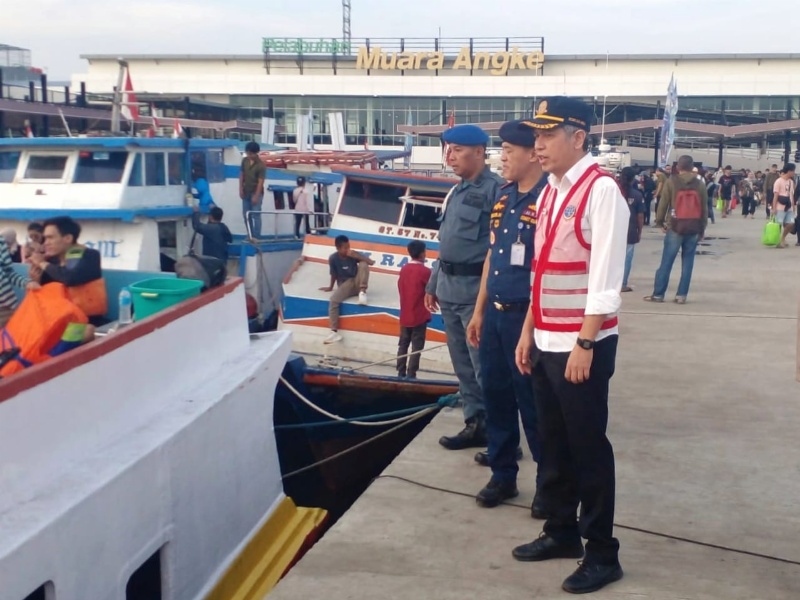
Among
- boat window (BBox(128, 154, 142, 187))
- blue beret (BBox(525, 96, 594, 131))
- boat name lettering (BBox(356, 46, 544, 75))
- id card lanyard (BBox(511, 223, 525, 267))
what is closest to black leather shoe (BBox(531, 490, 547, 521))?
id card lanyard (BBox(511, 223, 525, 267))

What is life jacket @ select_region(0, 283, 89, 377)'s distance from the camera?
4.34 metres

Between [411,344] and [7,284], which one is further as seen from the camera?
[411,344]

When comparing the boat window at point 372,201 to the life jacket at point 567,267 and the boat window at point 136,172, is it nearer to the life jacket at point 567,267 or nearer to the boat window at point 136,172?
the boat window at point 136,172

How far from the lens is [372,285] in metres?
9.88

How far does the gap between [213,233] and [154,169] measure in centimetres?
113

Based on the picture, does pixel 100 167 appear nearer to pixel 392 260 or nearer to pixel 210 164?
pixel 210 164

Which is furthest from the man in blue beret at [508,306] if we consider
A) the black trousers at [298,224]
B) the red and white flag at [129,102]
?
the black trousers at [298,224]

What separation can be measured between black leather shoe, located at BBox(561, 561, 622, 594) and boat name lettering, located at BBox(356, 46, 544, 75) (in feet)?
165

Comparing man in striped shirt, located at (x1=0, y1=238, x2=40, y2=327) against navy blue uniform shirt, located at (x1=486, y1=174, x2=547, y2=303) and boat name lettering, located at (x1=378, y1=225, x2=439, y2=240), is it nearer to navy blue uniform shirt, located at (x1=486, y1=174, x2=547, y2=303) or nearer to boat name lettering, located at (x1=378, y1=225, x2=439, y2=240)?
navy blue uniform shirt, located at (x1=486, y1=174, x2=547, y2=303)

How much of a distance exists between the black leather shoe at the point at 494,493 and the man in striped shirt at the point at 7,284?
2.98m

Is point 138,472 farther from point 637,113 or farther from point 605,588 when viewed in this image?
point 637,113

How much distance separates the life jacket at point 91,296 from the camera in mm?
5246

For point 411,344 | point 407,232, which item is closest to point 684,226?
point 407,232

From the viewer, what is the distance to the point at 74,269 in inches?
205
